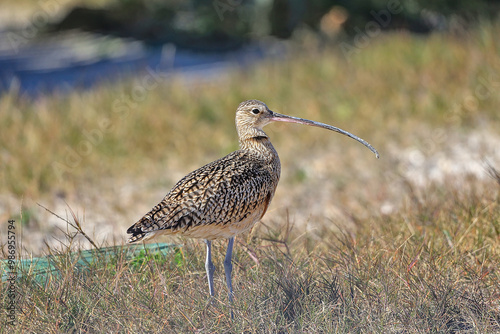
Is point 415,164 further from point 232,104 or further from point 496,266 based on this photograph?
point 496,266

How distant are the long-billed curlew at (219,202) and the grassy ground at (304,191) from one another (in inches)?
11.2

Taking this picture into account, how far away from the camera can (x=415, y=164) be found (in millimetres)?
7270

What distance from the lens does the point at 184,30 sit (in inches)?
610

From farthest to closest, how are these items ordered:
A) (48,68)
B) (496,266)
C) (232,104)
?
(48,68) → (232,104) → (496,266)

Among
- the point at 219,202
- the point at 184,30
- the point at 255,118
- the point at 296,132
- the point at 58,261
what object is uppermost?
the point at 255,118

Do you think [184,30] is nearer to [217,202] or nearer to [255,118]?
[255,118]

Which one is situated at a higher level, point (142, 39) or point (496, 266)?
point (496, 266)

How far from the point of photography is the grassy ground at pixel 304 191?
3467 mm

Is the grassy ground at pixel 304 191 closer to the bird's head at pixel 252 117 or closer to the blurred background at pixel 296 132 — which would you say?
the blurred background at pixel 296 132

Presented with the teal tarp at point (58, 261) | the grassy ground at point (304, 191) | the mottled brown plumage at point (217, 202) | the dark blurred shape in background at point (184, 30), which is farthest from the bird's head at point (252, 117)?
the dark blurred shape in background at point (184, 30)

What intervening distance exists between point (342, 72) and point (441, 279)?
609 centimetres

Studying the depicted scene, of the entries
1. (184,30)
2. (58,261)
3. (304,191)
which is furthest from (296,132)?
(184,30)

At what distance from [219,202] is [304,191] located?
142 inches

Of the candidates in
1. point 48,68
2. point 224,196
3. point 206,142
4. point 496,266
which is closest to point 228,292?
point 224,196
